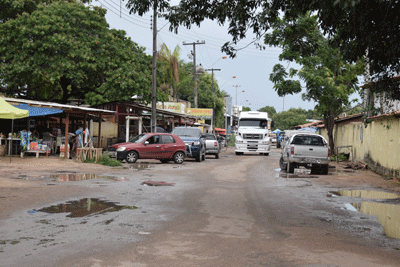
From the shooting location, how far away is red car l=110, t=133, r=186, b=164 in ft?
71.7

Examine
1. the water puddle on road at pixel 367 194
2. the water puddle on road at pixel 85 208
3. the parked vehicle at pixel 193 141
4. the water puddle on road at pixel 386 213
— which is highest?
the parked vehicle at pixel 193 141

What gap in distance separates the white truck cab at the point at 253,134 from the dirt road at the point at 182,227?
2123 centimetres

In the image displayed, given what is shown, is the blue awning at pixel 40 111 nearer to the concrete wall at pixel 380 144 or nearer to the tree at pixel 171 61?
the concrete wall at pixel 380 144

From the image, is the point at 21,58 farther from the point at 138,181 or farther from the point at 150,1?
the point at 150,1

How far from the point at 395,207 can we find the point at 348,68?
22097mm

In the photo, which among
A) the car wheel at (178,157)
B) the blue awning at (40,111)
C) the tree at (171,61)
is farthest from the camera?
the tree at (171,61)

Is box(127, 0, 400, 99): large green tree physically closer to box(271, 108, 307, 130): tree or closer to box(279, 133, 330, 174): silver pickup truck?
box(279, 133, 330, 174): silver pickup truck

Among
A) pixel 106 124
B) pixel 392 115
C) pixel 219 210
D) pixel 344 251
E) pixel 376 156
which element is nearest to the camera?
pixel 344 251

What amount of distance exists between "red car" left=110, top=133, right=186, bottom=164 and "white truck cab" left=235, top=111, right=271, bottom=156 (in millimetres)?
11969

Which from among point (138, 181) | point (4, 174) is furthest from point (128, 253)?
point (4, 174)

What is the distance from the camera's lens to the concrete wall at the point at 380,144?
18797 millimetres

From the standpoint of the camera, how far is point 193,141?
2573cm

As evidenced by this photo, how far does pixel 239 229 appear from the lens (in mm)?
7172

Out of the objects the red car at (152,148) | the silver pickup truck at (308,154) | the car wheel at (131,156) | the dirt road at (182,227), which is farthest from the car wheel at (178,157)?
the dirt road at (182,227)
